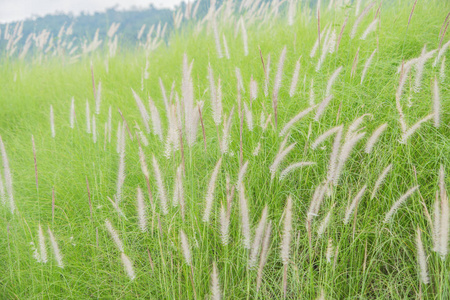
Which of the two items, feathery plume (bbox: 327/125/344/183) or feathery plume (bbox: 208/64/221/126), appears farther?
feathery plume (bbox: 208/64/221/126)

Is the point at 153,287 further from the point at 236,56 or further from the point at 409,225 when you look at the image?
the point at 236,56

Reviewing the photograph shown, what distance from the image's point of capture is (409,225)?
1.73 meters

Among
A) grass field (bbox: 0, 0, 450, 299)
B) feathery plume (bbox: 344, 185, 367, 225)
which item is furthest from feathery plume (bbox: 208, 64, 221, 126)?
feathery plume (bbox: 344, 185, 367, 225)

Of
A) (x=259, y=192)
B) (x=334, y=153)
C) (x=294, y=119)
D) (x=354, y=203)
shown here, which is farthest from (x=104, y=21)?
(x=354, y=203)

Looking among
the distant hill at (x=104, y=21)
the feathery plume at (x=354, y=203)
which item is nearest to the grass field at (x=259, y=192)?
the feathery plume at (x=354, y=203)

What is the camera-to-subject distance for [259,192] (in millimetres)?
1914

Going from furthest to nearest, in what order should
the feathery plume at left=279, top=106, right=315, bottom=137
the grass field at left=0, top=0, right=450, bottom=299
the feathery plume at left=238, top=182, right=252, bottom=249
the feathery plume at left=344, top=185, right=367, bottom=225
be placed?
1. the feathery plume at left=279, top=106, right=315, bottom=137
2. the grass field at left=0, top=0, right=450, bottom=299
3. the feathery plume at left=344, top=185, right=367, bottom=225
4. the feathery plume at left=238, top=182, right=252, bottom=249

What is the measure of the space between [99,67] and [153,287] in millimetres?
3935

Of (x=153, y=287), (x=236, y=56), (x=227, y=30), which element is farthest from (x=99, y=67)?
(x=153, y=287)

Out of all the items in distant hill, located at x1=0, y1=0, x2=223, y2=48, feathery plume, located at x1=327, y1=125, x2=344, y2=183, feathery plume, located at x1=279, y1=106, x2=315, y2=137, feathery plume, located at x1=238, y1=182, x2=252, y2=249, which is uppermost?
distant hill, located at x1=0, y1=0, x2=223, y2=48

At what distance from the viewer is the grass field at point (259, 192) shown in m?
1.40

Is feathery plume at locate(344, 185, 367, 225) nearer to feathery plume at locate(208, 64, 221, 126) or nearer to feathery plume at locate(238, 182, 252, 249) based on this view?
feathery plume at locate(238, 182, 252, 249)

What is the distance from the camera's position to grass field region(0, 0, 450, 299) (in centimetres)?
140

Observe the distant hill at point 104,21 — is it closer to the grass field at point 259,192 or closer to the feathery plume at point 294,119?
the grass field at point 259,192
